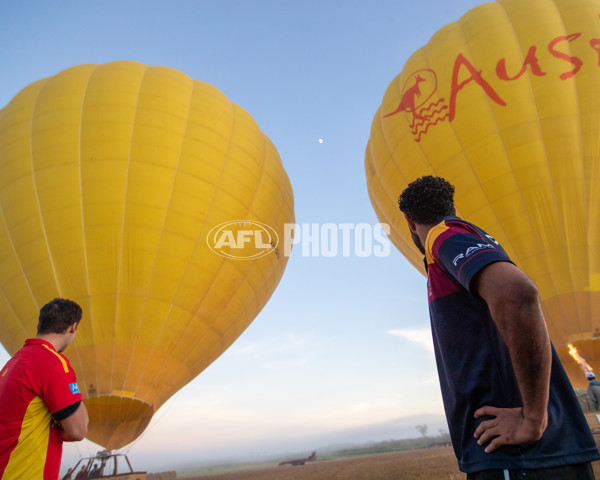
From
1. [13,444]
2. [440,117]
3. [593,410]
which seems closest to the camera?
[13,444]

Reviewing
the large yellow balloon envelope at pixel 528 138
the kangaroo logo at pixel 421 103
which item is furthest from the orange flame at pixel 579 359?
the kangaroo logo at pixel 421 103

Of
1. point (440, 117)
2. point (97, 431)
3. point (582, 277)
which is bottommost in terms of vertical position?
point (97, 431)

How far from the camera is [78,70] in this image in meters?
10.2

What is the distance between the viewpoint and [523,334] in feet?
4.34

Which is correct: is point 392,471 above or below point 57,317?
below

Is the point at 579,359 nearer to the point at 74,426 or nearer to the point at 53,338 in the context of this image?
the point at 74,426

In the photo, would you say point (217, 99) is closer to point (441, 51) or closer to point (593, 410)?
point (441, 51)

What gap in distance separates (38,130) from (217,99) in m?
4.06

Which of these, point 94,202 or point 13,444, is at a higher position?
point 94,202

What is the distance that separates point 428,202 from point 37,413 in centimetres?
234

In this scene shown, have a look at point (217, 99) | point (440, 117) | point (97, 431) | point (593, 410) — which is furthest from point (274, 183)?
point (593, 410)

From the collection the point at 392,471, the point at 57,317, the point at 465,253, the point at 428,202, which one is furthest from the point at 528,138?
the point at 392,471

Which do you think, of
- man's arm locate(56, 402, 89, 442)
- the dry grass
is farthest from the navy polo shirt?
the dry grass

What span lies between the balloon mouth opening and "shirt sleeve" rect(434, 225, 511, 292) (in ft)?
24.1
